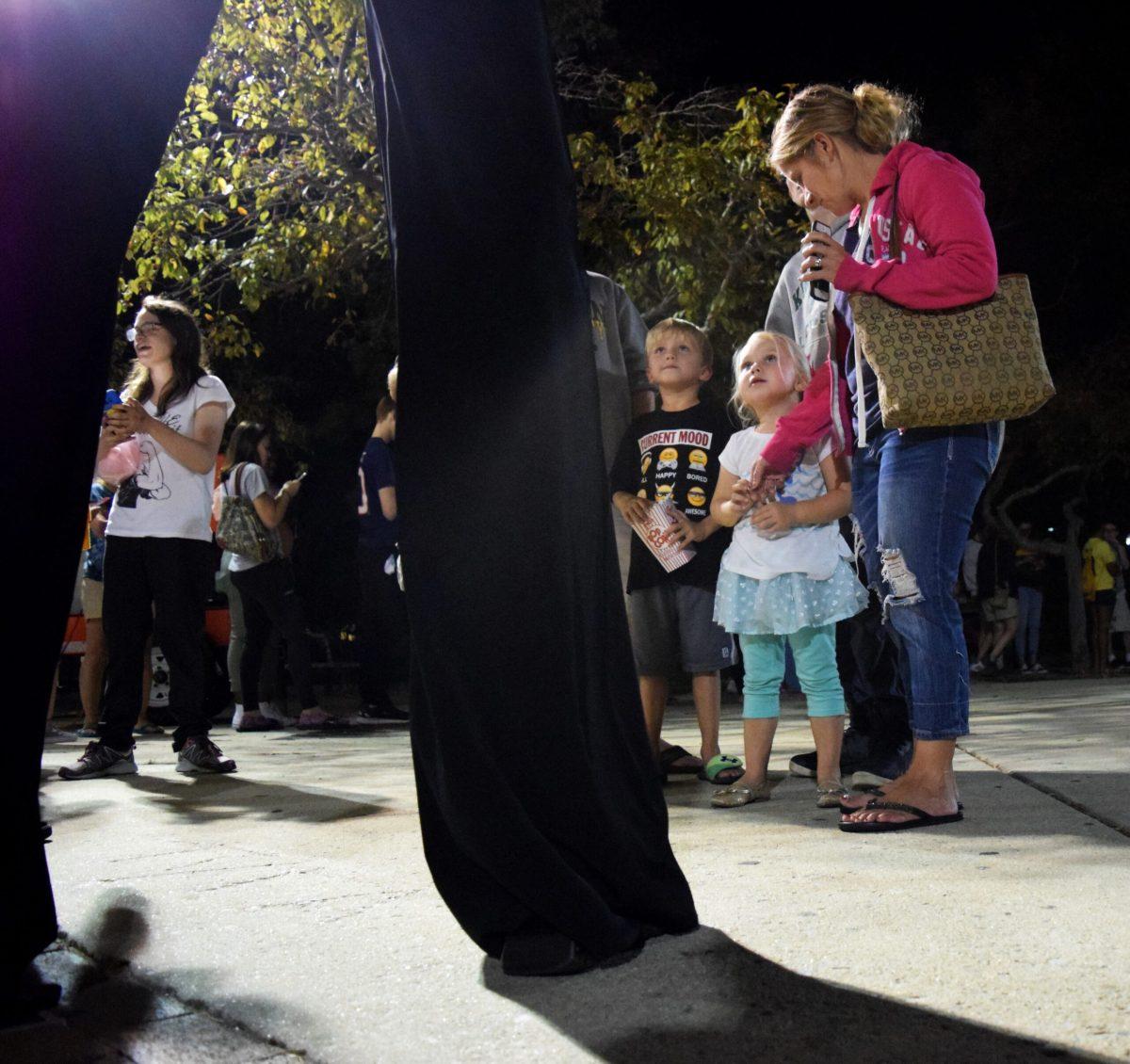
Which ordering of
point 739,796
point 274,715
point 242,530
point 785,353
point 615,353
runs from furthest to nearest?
point 274,715
point 242,530
point 615,353
point 785,353
point 739,796

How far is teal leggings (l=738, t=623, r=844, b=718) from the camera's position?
4258mm

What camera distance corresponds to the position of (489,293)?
209 cm

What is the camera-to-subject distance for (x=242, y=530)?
8359mm

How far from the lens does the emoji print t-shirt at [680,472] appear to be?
5020 millimetres

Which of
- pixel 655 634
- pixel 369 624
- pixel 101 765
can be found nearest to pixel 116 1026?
pixel 655 634

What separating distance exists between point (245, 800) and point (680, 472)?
1.97 m

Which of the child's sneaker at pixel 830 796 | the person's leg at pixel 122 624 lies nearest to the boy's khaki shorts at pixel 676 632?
the child's sneaker at pixel 830 796

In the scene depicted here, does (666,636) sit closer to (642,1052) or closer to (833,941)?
(833,941)

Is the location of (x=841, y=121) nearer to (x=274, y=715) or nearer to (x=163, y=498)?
(x=163, y=498)

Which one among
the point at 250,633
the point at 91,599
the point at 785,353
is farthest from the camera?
the point at 250,633

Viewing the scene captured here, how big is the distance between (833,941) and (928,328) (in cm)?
171

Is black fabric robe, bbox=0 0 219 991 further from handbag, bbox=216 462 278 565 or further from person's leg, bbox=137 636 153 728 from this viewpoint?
person's leg, bbox=137 636 153 728

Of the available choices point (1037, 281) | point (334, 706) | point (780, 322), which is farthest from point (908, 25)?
point (780, 322)

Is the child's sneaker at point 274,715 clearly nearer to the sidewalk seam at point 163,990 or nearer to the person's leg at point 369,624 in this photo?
the person's leg at point 369,624
